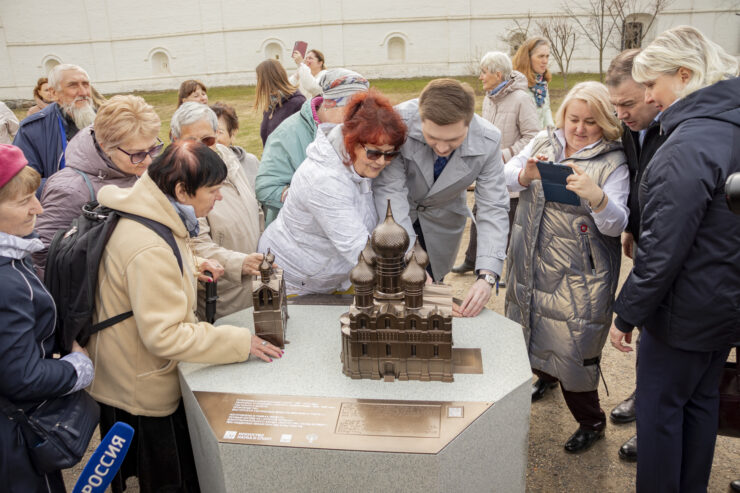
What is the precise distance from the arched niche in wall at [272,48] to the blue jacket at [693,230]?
84.8 ft

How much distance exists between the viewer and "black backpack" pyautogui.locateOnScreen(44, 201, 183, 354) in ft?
7.04

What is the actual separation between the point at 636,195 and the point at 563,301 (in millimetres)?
637

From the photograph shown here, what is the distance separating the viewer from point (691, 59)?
7.34ft

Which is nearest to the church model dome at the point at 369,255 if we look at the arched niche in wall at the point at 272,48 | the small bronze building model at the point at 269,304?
the small bronze building model at the point at 269,304

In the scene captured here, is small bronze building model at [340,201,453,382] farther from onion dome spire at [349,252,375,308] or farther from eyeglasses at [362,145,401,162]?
eyeglasses at [362,145,401,162]

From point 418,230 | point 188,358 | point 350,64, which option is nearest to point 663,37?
point 418,230

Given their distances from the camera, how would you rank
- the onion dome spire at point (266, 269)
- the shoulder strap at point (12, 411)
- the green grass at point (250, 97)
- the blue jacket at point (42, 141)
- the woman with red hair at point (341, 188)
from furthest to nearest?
the green grass at point (250, 97), the blue jacket at point (42, 141), the woman with red hair at point (341, 188), the onion dome spire at point (266, 269), the shoulder strap at point (12, 411)

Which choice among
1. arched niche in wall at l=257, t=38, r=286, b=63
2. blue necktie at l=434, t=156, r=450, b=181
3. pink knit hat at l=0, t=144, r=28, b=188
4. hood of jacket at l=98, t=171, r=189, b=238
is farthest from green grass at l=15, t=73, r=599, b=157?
pink knit hat at l=0, t=144, r=28, b=188

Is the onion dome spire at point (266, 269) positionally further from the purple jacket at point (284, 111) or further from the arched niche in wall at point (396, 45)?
the arched niche in wall at point (396, 45)

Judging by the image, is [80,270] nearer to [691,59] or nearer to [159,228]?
[159,228]

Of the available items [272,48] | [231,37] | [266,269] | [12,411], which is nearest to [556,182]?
[266,269]

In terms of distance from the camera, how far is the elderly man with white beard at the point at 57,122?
3.93 m

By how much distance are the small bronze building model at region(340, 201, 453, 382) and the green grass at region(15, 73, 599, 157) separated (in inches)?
430

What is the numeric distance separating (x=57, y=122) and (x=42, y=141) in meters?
0.18
